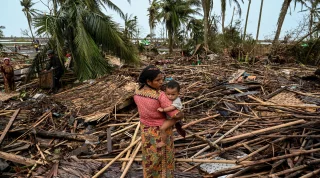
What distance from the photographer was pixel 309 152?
2693mm

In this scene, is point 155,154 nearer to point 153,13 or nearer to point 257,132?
point 257,132

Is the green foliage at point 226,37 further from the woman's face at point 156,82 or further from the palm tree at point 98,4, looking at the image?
the woman's face at point 156,82

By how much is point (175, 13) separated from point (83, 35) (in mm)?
12288

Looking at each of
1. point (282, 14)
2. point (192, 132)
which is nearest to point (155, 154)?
point (192, 132)

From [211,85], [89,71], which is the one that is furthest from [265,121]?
[89,71]

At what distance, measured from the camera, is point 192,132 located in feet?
12.6

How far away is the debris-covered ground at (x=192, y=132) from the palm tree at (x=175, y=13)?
13.3 metres

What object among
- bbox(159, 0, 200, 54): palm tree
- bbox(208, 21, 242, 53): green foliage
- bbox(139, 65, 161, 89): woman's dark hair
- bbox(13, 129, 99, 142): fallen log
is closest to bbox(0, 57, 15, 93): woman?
bbox(13, 129, 99, 142): fallen log

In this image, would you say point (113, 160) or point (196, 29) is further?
point (196, 29)

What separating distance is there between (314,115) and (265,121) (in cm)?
72

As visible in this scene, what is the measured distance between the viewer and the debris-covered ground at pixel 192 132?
294 centimetres

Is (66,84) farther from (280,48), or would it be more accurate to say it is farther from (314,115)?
(280,48)

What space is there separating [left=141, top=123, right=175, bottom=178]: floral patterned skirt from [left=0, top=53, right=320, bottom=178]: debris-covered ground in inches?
22.5

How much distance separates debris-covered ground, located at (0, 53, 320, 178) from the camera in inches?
116
